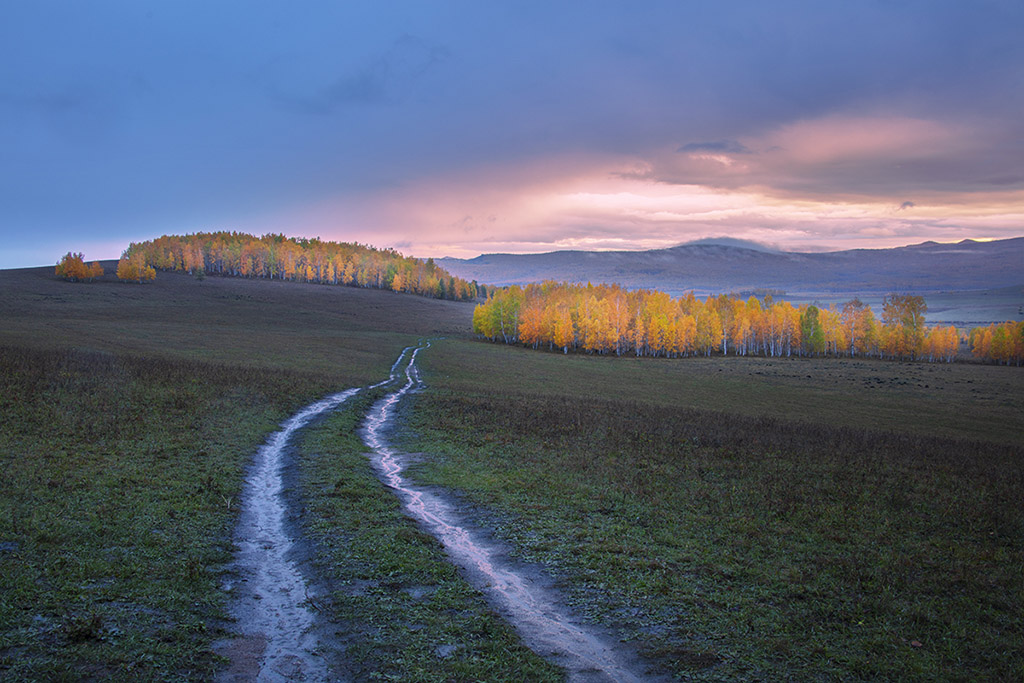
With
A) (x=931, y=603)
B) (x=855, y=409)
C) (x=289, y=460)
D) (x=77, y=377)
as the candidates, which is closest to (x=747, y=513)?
(x=931, y=603)

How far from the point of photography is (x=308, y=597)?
9.88 m

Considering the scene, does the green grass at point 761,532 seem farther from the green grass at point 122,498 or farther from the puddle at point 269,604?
the green grass at point 122,498

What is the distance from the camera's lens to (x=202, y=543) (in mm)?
11812

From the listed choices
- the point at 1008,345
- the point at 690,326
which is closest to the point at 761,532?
the point at 690,326

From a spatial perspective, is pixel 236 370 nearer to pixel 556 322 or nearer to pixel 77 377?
pixel 77 377

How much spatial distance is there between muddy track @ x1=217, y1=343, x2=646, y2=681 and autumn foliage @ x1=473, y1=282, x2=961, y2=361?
81.2m

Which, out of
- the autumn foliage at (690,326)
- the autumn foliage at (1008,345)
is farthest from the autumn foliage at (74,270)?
the autumn foliage at (1008,345)

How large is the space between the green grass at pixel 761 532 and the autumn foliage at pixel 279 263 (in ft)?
523

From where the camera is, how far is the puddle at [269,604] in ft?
25.5

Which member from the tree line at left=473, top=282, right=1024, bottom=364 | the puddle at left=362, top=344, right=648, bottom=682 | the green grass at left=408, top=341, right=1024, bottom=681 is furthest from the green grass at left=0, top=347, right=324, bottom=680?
the tree line at left=473, top=282, right=1024, bottom=364

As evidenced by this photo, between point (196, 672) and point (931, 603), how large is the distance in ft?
39.8

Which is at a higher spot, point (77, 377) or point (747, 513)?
point (77, 377)

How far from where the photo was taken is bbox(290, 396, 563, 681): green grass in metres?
7.81

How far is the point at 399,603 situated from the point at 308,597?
5.57 feet
